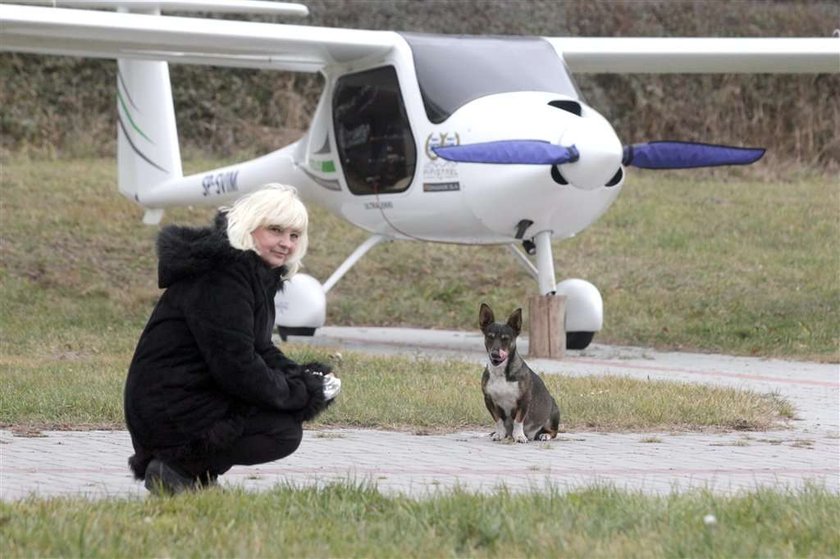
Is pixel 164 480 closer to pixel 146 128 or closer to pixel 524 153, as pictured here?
pixel 524 153

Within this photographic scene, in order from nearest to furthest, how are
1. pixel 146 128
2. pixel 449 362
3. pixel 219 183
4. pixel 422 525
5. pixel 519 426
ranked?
pixel 422 525 → pixel 519 426 → pixel 449 362 → pixel 219 183 → pixel 146 128

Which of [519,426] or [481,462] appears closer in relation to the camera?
[481,462]

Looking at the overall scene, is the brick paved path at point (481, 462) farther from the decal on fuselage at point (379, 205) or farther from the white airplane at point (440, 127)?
the decal on fuselage at point (379, 205)

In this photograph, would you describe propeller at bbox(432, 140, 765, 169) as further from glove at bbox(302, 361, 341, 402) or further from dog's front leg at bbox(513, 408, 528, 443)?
glove at bbox(302, 361, 341, 402)

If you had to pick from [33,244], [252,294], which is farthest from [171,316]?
[33,244]

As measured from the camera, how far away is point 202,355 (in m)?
5.93

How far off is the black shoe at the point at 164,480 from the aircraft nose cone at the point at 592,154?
25.2ft

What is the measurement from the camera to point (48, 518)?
5.21 m

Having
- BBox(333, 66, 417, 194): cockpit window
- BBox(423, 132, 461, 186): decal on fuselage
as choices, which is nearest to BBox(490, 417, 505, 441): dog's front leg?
BBox(423, 132, 461, 186): decal on fuselage

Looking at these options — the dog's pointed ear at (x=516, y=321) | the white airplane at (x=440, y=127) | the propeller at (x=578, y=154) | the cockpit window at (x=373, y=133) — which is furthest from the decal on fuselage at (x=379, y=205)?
the dog's pointed ear at (x=516, y=321)

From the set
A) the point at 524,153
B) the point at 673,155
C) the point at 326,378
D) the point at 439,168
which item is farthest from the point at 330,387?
the point at 673,155

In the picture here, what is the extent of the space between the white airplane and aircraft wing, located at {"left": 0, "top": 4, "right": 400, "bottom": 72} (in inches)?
0.8

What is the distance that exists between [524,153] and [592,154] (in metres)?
0.60

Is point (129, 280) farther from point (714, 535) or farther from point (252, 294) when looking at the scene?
point (714, 535)
